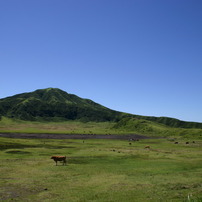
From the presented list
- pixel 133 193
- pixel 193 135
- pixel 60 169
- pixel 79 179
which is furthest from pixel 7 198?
pixel 193 135

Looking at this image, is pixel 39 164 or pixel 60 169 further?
pixel 39 164

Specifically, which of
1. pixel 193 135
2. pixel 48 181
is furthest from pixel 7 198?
pixel 193 135

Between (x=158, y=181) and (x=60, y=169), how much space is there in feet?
53.3

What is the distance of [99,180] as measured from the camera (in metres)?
30.3

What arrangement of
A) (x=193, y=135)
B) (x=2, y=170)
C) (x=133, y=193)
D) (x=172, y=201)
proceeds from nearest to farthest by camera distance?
(x=172, y=201) → (x=133, y=193) → (x=2, y=170) → (x=193, y=135)


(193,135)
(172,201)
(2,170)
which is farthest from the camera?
(193,135)

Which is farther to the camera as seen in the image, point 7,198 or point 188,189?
point 188,189

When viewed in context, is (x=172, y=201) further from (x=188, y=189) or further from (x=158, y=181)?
(x=158, y=181)

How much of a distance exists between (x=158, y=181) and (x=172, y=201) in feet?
27.4

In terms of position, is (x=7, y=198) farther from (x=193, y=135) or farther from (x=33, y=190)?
(x=193, y=135)

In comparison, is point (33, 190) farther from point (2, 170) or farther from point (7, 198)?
point (2, 170)

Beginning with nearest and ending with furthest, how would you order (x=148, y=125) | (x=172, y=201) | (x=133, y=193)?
(x=172, y=201)
(x=133, y=193)
(x=148, y=125)

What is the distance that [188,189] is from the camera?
25828 millimetres

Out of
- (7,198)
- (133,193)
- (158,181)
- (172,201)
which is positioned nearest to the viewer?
(172,201)
